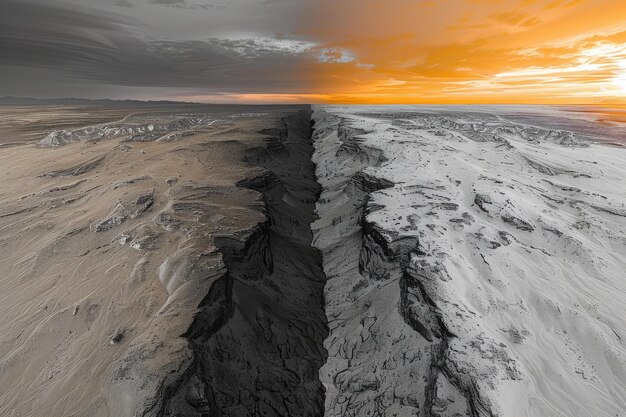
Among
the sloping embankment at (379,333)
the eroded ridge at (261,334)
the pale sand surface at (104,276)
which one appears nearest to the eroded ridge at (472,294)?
the sloping embankment at (379,333)

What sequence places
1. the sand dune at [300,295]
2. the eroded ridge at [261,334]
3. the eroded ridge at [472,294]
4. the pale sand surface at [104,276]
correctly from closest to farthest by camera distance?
1. the pale sand surface at [104,276]
2. the sand dune at [300,295]
3. the eroded ridge at [261,334]
4. the eroded ridge at [472,294]

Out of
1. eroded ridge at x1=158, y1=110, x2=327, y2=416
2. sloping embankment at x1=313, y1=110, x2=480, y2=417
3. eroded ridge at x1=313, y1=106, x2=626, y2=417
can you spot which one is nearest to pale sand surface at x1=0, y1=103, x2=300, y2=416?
eroded ridge at x1=158, y1=110, x2=327, y2=416

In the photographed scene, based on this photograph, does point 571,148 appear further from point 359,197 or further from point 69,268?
point 69,268

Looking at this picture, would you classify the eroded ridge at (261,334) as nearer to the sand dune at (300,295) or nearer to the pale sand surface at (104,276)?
the sand dune at (300,295)

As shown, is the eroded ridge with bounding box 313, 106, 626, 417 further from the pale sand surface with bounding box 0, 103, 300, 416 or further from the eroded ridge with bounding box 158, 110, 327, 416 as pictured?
the pale sand surface with bounding box 0, 103, 300, 416

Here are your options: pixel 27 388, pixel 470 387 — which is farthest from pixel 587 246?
pixel 27 388

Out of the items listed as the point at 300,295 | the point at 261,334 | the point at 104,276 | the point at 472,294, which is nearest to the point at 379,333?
the point at 300,295
